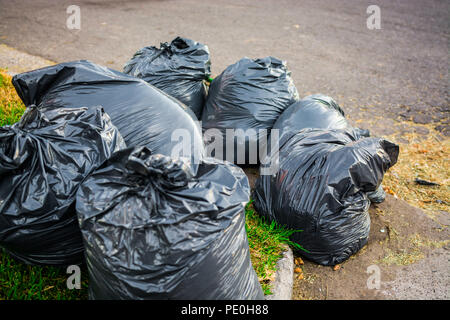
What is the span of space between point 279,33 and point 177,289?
5.03 metres

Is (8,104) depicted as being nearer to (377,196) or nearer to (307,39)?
(377,196)

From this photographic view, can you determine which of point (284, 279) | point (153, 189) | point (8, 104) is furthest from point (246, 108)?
point (8, 104)

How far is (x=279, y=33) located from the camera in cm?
555

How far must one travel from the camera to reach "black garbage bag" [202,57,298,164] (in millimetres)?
2646

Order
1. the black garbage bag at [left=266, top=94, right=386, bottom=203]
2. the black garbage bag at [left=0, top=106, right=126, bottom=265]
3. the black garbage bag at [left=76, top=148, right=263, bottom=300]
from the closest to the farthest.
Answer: the black garbage bag at [left=76, top=148, right=263, bottom=300] < the black garbage bag at [left=0, top=106, right=126, bottom=265] < the black garbage bag at [left=266, top=94, right=386, bottom=203]

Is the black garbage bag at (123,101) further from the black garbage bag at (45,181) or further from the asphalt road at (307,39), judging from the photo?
the asphalt road at (307,39)

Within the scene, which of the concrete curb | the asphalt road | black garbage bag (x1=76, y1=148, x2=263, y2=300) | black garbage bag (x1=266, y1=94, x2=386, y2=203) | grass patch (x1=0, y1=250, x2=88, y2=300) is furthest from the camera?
the asphalt road

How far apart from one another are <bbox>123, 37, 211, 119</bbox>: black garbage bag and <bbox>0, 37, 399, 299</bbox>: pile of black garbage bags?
24.3 inches

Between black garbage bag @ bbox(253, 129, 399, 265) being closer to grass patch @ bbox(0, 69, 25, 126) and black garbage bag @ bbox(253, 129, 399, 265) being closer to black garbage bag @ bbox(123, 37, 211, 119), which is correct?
black garbage bag @ bbox(123, 37, 211, 119)

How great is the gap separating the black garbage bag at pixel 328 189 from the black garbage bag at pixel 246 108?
0.52 m

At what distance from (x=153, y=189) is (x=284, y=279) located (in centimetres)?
94

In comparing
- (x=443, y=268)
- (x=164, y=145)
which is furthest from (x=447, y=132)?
(x=164, y=145)

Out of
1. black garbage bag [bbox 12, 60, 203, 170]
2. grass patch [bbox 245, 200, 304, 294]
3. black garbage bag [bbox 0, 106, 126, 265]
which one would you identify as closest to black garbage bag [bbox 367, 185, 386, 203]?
grass patch [bbox 245, 200, 304, 294]
